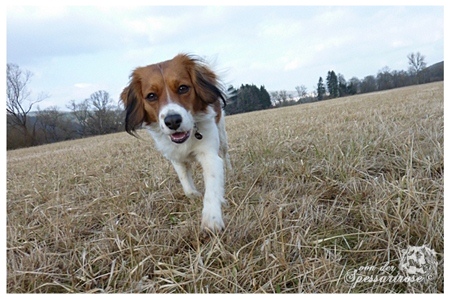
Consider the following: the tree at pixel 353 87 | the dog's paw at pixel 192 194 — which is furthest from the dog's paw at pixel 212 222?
the tree at pixel 353 87

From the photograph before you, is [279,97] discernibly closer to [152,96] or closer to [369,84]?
[369,84]

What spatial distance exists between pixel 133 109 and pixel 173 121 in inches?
32.0

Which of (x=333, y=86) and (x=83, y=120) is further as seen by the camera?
(x=333, y=86)

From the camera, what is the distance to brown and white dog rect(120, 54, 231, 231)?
2211mm

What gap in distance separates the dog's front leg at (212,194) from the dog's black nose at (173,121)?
14.9 inches

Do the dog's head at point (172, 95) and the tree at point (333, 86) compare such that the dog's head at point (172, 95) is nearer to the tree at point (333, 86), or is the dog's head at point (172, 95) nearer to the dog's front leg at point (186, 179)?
the dog's front leg at point (186, 179)

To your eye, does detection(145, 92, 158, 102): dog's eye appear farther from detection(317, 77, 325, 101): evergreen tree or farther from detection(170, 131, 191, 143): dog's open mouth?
detection(317, 77, 325, 101): evergreen tree

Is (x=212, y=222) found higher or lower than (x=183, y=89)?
lower

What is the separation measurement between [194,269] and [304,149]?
90.8 inches

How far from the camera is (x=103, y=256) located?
1.54 metres

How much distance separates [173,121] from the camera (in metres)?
2.14

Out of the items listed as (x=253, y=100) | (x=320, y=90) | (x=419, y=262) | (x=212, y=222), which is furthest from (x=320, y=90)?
(x=419, y=262)

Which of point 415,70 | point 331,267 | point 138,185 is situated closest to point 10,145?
point 138,185
